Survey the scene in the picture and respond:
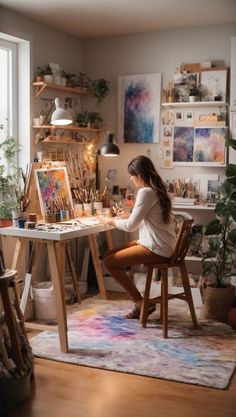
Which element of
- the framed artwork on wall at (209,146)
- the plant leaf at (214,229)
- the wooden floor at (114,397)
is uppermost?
the framed artwork on wall at (209,146)

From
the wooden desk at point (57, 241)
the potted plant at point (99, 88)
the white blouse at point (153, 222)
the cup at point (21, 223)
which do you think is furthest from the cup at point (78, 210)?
the potted plant at point (99, 88)

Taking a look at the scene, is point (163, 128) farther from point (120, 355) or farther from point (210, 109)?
point (120, 355)

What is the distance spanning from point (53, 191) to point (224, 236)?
1.44 meters

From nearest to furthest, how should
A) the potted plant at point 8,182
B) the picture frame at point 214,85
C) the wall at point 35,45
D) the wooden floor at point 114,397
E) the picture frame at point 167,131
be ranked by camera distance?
the wooden floor at point 114,397
the potted plant at point 8,182
the wall at point 35,45
the picture frame at point 214,85
the picture frame at point 167,131

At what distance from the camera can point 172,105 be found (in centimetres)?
535

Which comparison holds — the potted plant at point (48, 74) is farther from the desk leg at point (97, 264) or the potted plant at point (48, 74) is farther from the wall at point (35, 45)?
the desk leg at point (97, 264)

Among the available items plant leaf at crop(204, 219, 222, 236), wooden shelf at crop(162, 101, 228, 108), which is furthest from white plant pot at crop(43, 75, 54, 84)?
plant leaf at crop(204, 219, 222, 236)

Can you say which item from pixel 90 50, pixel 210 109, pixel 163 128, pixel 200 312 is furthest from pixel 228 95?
pixel 200 312

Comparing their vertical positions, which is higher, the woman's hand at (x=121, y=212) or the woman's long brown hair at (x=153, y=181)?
the woman's long brown hair at (x=153, y=181)

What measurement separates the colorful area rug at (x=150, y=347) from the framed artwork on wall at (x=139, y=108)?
1827mm

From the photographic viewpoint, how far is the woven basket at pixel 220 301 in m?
4.59

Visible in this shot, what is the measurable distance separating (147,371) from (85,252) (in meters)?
2.26

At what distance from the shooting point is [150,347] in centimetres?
393

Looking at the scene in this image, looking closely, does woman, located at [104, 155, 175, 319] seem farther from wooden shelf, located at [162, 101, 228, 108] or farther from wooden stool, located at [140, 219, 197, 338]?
wooden shelf, located at [162, 101, 228, 108]
